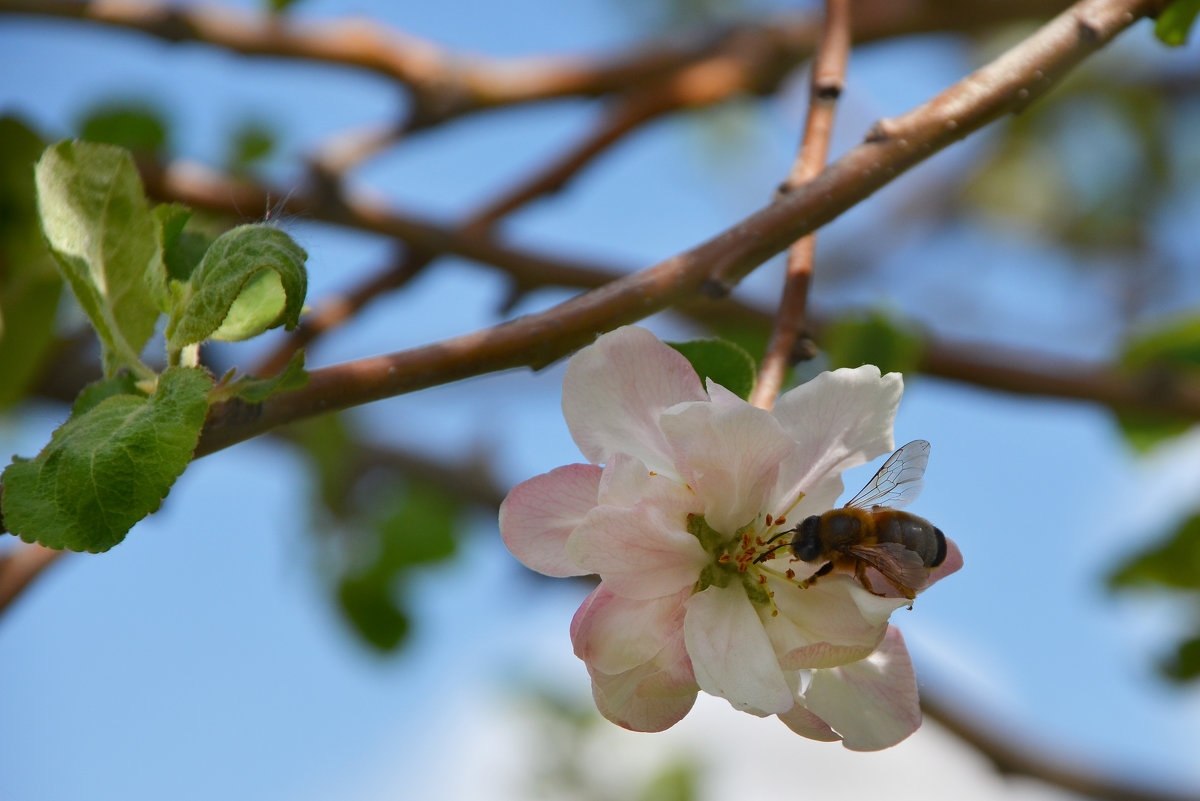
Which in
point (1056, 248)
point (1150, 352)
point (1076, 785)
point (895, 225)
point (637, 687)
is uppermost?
point (637, 687)

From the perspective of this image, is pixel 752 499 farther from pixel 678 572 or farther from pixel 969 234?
pixel 969 234

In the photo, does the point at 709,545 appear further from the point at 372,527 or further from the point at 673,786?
the point at 673,786

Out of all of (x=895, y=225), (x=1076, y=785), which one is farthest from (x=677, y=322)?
(x=895, y=225)

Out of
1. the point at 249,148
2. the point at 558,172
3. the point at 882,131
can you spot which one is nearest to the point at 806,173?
the point at 882,131

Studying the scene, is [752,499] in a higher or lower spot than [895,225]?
higher

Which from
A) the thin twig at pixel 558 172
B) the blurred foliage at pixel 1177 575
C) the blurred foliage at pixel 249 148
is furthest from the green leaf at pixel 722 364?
the blurred foliage at pixel 249 148

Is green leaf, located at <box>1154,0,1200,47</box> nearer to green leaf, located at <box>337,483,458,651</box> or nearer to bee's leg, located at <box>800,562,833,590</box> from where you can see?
bee's leg, located at <box>800,562,833,590</box>
